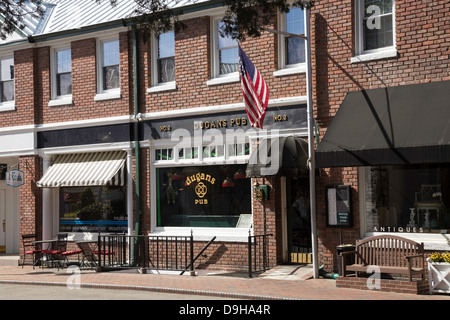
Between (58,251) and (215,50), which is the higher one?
(215,50)

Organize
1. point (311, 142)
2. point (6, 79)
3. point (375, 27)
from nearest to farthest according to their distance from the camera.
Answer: point (311, 142), point (375, 27), point (6, 79)

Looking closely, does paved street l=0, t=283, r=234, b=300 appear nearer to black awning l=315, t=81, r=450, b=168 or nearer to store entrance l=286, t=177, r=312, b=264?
store entrance l=286, t=177, r=312, b=264

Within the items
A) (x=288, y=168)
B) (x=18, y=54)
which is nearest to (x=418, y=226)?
(x=288, y=168)

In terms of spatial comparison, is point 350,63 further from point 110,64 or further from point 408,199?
point 110,64

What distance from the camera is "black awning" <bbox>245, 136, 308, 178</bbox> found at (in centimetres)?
1404

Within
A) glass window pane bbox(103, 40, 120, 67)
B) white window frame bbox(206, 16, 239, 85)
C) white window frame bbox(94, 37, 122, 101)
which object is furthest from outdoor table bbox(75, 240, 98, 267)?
white window frame bbox(206, 16, 239, 85)

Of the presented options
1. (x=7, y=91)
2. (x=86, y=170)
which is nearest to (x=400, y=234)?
(x=86, y=170)

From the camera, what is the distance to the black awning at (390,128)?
1183 centimetres

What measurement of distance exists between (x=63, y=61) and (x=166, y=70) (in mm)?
3512

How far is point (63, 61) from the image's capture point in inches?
739

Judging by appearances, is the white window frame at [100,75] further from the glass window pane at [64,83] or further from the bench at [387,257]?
the bench at [387,257]

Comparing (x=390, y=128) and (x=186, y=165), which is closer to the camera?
(x=390, y=128)

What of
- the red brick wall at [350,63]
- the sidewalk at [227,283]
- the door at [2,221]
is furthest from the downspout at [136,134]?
the door at [2,221]

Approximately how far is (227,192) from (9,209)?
8775mm
